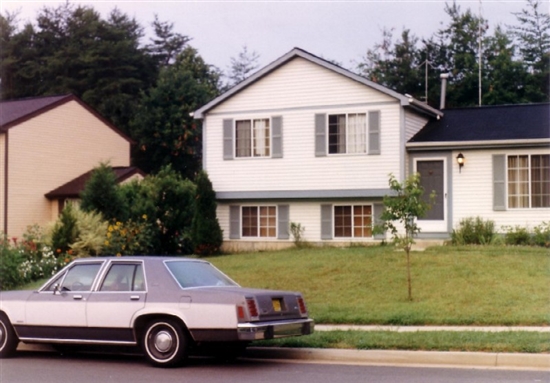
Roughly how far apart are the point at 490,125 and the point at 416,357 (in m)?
16.6

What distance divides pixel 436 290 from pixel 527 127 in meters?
10.5

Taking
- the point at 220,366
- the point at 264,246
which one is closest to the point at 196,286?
the point at 220,366

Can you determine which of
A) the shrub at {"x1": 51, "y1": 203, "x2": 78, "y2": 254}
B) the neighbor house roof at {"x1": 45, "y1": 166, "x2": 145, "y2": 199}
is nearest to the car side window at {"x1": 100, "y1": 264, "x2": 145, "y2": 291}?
the shrub at {"x1": 51, "y1": 203, "x2": 78, "y2": 254}

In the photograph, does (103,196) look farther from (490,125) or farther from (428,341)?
(428,341)

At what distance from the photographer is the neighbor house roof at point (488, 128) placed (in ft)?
83.9

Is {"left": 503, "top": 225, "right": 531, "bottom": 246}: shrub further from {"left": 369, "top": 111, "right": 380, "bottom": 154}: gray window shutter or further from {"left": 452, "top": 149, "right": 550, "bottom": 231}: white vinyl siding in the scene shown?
{"left": 369, "top": 111, "right": 380, "bottom": 154}: gray window shutter

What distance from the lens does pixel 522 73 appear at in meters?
46.0

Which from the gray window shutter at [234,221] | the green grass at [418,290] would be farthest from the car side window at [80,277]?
the gray window shutter at [234,221]

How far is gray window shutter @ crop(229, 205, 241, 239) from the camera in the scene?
29422mm

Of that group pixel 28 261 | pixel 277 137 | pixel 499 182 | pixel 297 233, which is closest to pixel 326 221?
pixel 297 233

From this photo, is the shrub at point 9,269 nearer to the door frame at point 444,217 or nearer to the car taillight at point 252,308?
the door frame at point 444,217

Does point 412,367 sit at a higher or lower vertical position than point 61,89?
lower

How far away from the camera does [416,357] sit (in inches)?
476

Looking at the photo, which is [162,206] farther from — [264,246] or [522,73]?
[522,73]
